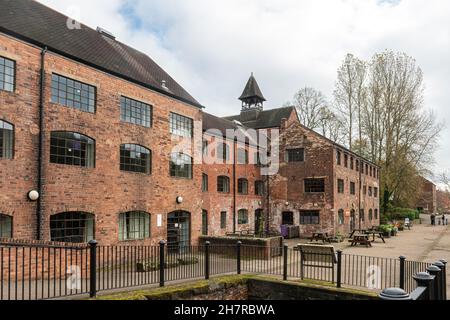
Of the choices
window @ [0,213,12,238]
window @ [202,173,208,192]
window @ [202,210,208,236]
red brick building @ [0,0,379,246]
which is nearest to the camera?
window @ [0,213,12,238]

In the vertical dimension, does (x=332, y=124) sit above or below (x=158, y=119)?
above

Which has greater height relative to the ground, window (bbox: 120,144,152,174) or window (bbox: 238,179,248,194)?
window (bbox: 120,144,152,174)

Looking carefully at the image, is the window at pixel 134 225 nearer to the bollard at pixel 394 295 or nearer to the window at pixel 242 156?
the window at pixel 242 156

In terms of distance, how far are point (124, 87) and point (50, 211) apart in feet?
19.7

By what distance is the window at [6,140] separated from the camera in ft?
36.4

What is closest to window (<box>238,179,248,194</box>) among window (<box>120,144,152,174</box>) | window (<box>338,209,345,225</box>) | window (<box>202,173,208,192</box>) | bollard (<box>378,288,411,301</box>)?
window (<box>202,173,208,192</box>)

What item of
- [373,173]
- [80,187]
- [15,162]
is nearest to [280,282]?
[80,187]

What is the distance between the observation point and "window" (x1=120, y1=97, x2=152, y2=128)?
1537cm

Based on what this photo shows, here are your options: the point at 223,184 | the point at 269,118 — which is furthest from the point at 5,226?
the point at 269,118

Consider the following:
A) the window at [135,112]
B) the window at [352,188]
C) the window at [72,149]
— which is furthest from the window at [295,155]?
the window at [72,149]

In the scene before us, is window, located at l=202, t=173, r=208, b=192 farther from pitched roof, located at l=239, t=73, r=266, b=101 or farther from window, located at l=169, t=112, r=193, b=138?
pitched roof, located at l=239, t=73, r=266, b=101

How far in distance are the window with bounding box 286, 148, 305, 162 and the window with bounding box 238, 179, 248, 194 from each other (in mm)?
4195
